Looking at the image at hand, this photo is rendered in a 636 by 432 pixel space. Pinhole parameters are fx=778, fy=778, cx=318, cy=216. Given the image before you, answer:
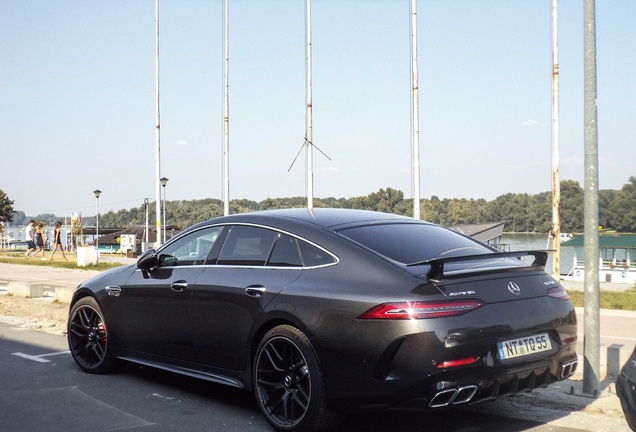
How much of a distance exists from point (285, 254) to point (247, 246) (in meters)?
0.47

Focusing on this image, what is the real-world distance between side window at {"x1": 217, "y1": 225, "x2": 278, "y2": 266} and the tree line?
107 ft

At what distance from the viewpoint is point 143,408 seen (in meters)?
6.11

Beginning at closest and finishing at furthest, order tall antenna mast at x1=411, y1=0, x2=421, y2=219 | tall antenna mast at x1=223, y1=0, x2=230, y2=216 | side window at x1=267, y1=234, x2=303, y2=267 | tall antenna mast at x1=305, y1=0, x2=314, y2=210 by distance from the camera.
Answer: side window at x1=267, y1=234, x2=303, y2=267
tall antenna mast at x1=411, y1=0, x2=421, y2=219
tall antenna mast at x1=305, y1=0, x2=314, y2=210
tall antenna mast at x1=223, y1=0, x2=230, y2=216

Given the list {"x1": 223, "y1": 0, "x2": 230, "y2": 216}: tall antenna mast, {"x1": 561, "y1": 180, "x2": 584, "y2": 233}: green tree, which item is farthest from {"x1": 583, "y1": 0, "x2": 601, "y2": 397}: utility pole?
{"x1": 561, "y1": 180, "x2": 584, "y2": 233}: green tree

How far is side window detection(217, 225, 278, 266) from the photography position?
5910 millimetres

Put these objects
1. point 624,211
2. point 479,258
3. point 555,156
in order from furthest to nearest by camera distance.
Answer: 1. point 624,211
2. point 555,156
3. point 479,258

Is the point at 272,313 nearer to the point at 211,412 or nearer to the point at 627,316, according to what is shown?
the point at 211,412

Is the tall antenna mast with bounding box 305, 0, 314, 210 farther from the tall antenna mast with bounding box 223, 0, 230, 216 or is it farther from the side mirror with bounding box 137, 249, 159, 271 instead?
the side mirror with bounding box 137, 249, 159, 271

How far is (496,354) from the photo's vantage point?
4773mm

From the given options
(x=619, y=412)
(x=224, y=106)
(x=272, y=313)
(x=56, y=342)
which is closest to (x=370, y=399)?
(x=272, y=313)

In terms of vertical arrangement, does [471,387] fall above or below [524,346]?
below

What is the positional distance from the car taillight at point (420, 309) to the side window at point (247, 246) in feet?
4.54

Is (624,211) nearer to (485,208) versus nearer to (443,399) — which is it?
(485,208)

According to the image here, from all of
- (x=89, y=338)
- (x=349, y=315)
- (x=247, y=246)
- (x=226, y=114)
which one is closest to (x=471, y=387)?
(x=349, y=315)
